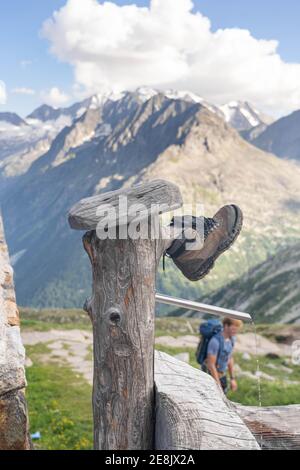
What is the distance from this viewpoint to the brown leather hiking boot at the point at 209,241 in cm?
414

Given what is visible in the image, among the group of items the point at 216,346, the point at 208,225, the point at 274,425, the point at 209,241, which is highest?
the point at 208,225

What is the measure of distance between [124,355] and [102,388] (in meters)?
0.36

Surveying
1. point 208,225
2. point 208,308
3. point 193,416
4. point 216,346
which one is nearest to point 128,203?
point 208,225

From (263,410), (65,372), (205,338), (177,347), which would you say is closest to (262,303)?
(177,347)

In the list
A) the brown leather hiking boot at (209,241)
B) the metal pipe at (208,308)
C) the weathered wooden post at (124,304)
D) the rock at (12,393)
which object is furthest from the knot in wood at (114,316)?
the rock at (12,393)

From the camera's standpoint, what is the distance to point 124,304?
3482 mm

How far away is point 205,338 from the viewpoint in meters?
8.87

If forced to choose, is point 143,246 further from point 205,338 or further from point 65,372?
point 65,372

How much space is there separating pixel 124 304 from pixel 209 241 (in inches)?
46.6

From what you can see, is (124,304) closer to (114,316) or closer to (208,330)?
(114,316)

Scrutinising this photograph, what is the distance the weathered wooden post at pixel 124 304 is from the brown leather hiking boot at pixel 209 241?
0.55 metres

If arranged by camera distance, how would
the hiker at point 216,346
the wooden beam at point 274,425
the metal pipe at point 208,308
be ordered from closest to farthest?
the wooden beam at point 274,425, the metal pipe at point 208,308, the hiker at point 216,346

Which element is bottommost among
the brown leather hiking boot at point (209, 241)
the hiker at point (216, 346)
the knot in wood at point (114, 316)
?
the hiker at point (216, 346)

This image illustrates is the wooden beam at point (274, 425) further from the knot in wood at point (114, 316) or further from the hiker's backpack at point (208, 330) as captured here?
the hiker's backpack at point (208, 330)
